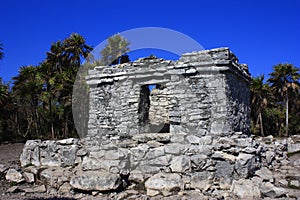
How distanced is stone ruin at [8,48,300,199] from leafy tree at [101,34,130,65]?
7804mm

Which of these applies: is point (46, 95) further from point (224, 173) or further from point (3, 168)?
point (224, 173)

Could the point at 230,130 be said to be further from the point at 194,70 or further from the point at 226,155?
the point at 194,70

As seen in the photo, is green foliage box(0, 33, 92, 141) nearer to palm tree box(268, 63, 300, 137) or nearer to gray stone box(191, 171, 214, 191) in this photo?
gray stone box(191, 171, 214, 191)

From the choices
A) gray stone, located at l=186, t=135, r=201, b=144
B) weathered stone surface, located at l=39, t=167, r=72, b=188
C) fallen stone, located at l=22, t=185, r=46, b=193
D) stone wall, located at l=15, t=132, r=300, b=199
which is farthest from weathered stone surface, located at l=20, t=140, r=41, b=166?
gray stone, located at l=186, t=135, r=201, b=144

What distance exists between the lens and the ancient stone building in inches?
299

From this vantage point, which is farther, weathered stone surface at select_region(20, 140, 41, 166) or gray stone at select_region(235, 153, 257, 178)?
weathered stone surface at select_region(20, 140, 41, 166)

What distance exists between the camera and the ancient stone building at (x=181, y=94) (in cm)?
759

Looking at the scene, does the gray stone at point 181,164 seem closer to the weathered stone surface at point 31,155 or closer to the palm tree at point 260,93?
the weathered stone surface at point 31,155

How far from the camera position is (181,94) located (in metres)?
7.91

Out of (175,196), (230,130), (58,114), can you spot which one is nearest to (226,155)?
(230,130)

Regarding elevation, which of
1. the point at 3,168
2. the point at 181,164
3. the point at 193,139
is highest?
the point at 193,139

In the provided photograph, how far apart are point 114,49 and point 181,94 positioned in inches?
412

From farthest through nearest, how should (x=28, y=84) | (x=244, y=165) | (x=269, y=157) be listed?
1. (x=28, y=84)
2. (x=269, y=157)
3. (x=244, y=165)

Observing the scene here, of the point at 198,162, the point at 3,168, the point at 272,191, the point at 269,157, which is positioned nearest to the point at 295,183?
the point at 272,191
